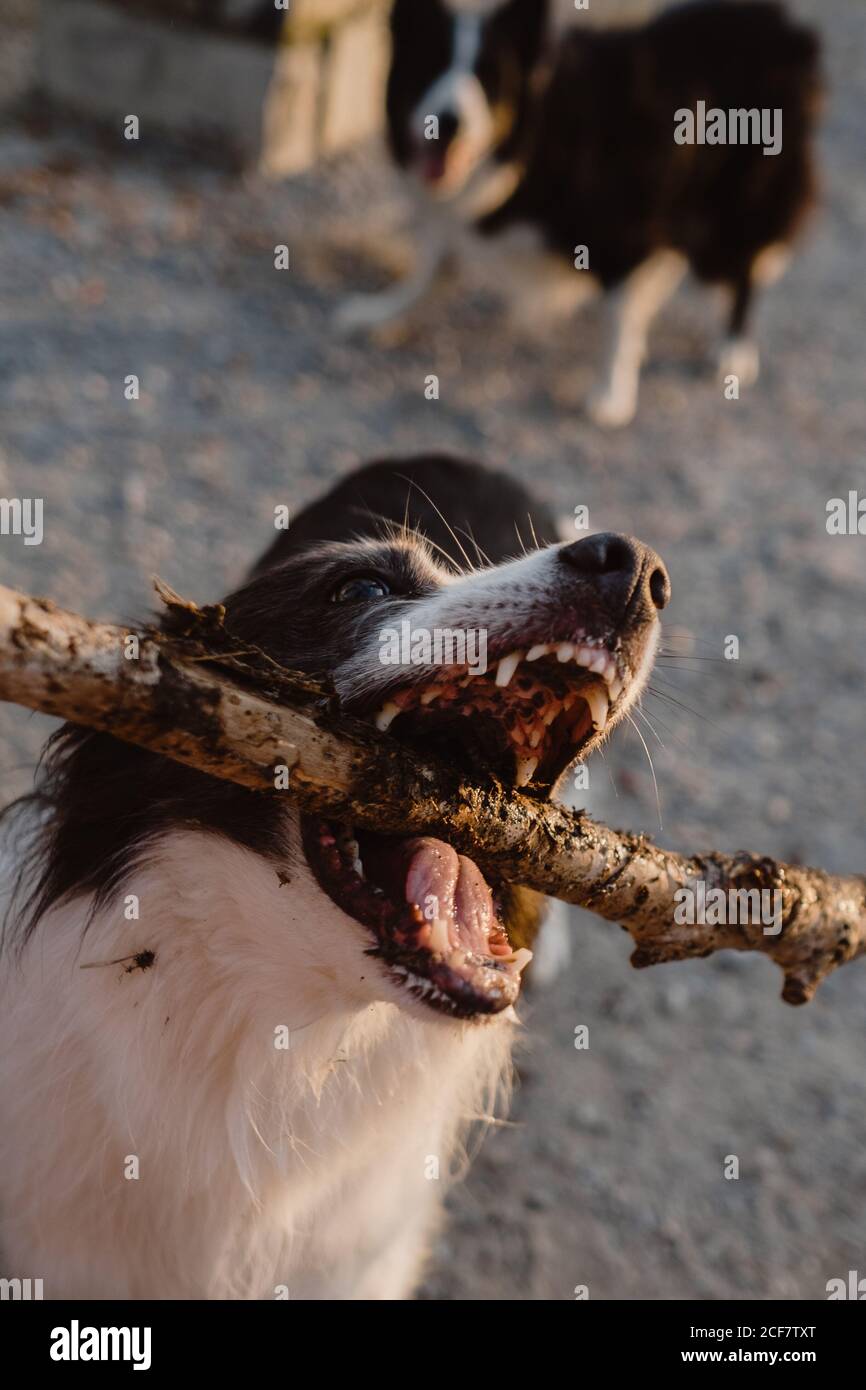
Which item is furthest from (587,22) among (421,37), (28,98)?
(28,98)

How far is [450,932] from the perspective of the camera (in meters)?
1.93

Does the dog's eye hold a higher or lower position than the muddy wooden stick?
higher

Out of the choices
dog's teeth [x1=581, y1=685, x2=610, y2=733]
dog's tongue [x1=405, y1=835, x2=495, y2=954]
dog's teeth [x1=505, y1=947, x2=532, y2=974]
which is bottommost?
dog's teeth [x1=505, y1=947, x2=532, y2=974]

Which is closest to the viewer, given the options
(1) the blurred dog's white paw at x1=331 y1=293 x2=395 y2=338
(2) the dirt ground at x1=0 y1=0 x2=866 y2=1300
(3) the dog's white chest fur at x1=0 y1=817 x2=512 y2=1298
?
(3) the dog's white chest fur at x1=0 y1=817 x2=512 y2=1298

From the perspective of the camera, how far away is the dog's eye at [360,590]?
2283 millimetres

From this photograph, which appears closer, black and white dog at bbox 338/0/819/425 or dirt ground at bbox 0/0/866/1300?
dirt ground at bbox 0/0/866/1300

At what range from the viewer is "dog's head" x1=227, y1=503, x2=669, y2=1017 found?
188 cm

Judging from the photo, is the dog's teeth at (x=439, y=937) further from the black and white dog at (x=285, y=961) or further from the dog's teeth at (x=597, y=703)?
the dog's teeth at (x=597, y=703)

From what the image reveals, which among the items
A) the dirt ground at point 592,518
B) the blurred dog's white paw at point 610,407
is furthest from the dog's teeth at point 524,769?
the blurred dog's white paw at point 610,407

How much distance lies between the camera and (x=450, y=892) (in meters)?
1.95

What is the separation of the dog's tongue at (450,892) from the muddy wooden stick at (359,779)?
0.06m

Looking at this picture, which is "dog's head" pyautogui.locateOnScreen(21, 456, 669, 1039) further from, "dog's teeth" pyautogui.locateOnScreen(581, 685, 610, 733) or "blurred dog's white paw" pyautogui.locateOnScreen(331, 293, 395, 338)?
"blurred dog's white paw" pyautogui.locateOnScreen(331, 293, 395, 338)

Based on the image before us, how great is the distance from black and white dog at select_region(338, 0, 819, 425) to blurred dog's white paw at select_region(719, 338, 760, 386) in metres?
0.50

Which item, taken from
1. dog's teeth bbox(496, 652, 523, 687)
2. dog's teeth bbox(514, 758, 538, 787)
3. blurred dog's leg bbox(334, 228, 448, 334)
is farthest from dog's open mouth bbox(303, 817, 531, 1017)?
blurred dog's leg bbox(334, 228, 448, 334)
